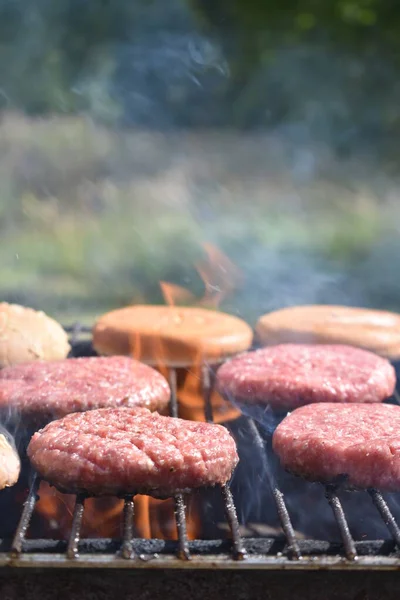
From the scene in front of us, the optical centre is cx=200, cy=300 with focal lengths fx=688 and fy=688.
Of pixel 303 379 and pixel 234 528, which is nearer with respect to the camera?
pixel 234 528

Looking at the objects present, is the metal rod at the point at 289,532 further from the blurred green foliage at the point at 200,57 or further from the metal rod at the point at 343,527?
the blurred green foliage at the point at 200,57

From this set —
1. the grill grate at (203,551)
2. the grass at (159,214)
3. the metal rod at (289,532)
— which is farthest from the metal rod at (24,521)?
the grass at (159,214)

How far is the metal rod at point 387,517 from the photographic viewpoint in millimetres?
2062

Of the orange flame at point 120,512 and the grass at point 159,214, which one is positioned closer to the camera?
the orange flame at point 120,512

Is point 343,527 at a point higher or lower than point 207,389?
higher

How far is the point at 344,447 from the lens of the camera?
2.43m

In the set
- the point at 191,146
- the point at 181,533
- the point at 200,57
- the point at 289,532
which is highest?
the point at 289,532

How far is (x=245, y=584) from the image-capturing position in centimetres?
193

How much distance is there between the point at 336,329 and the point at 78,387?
1.70 metres

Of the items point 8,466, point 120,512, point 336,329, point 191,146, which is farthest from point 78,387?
point 191,146

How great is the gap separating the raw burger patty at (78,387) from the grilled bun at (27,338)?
0.87 feet

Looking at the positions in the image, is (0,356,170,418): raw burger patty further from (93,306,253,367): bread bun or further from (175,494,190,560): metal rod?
(175,494,190,560): metal rod

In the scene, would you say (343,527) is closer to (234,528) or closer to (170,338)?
(234,528)

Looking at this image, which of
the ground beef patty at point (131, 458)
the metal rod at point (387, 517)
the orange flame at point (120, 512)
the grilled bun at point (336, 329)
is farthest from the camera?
the grilled bun at point (336, 329)
